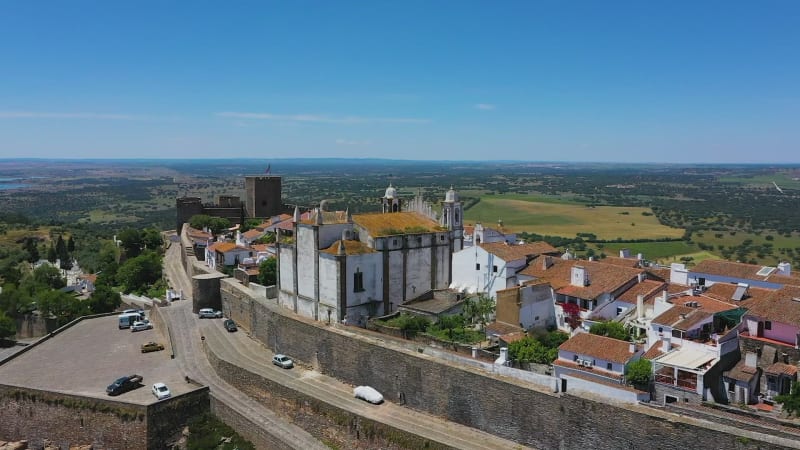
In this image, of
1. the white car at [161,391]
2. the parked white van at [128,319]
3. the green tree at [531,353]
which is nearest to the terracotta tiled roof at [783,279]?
the green tree at [531,353]

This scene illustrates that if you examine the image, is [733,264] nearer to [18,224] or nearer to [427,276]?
[427,276]

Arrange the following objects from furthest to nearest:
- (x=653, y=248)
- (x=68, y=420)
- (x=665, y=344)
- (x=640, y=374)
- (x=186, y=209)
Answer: (x=653, y=248), (x=186, y=209), (x=68, y=420), (x=665, y=344), (x=640, y=374)

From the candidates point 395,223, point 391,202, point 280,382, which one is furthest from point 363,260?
point 391,202

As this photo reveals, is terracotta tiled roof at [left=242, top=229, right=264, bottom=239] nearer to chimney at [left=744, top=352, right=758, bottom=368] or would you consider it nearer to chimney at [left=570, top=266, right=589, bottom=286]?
chimney at [left=570, top=266, right=589, bottom=286]

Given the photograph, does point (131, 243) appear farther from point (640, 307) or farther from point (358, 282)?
point (640, 307)

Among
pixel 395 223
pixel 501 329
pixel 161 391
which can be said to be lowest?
pixel 161 391
